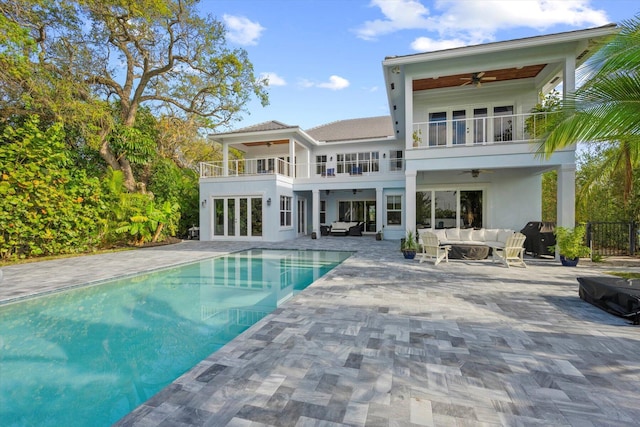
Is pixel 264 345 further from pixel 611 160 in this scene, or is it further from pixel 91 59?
pixel 91 59

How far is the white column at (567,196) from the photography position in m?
8.97

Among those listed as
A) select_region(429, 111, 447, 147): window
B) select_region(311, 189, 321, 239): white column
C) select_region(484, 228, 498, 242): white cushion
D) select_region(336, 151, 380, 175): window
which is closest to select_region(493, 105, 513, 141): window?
select_region(429, 111, 447, 147): window

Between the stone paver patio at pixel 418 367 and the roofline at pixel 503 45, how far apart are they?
7.38 metres

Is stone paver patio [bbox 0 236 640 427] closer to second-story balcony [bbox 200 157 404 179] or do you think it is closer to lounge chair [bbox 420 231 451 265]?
lounge chair [bbox 420 231 451 265]

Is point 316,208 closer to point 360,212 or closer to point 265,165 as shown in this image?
point 360,212

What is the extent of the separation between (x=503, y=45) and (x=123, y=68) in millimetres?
17093

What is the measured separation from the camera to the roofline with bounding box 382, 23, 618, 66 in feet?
28.2

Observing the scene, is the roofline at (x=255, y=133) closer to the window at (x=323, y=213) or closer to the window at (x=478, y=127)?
the window at (x=323, y=213)

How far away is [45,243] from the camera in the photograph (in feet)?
34.2

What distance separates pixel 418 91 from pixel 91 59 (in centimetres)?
1457

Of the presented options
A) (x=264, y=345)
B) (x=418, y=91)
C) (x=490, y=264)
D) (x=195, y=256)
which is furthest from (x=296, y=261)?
(x=418, y=91)

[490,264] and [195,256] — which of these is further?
[195,256]

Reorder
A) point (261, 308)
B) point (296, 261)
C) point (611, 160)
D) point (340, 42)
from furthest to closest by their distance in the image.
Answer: point (340, 42), point (296, 261), point (611, 160), point (261, 308)

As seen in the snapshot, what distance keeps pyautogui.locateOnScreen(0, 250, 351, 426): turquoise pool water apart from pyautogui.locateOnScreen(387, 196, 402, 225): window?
9.76 metres
